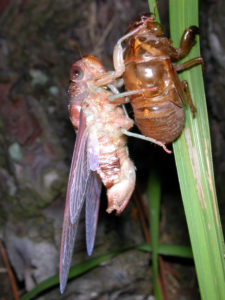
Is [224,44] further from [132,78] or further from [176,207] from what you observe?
[176,207]

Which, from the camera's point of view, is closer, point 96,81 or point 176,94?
point 176,94

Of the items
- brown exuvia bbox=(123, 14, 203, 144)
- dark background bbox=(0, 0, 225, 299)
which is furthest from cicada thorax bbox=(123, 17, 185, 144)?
dark background bbox=(0, 0, 225, 299)

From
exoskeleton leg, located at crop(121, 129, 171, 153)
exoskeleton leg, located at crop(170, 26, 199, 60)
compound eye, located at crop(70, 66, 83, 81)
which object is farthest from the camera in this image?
compound eye, located at crop(70, 66, 83, 81)

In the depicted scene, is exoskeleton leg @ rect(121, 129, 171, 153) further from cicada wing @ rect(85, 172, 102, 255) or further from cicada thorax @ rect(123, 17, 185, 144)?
cicada wing @ rect(85, 172, 102, 255)

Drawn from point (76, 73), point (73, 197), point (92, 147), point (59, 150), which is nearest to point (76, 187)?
point (73, 197)

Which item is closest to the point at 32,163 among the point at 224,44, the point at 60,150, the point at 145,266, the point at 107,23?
the point at 60,150

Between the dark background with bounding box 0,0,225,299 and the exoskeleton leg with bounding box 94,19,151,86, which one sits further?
the dark background with bounding box 0,0,225,299

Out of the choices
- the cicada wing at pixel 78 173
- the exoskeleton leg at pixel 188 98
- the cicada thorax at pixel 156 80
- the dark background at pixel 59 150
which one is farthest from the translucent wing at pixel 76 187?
the dark background at pixel 59 150

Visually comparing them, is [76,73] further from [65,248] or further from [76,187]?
[65,248]

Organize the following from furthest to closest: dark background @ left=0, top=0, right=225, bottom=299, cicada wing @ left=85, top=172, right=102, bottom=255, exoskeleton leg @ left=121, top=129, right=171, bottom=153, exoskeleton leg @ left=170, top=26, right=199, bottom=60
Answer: dark background @ left=0, top=0, right=225, bottom=299
cicada wing @ left=85, top=172, right=102, bottom=255
exoskeleton leg @ left=121, top=129, right=171, bottom=153
exoskeleton leg @ left=170, top=26, right=199, bottom=60
